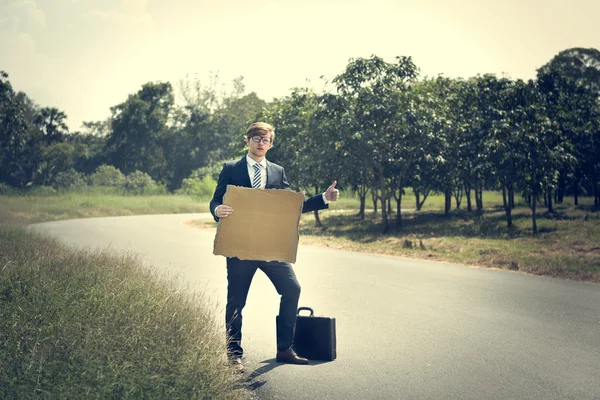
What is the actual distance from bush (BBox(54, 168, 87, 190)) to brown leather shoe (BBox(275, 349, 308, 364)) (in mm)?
49986

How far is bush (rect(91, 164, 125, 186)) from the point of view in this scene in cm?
6003

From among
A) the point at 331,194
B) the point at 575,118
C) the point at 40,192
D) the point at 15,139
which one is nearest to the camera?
the point at 331,194

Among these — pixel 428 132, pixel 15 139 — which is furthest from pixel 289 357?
pixel 15 139

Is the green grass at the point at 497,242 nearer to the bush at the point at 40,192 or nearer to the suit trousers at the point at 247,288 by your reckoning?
the suit trousers at the point at 247,288

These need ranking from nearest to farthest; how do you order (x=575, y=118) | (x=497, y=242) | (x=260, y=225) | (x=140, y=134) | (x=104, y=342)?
1. (x=104, y=342)
2. (x=260, y=225)
3. (x=497, y=242)
4. (x=575, y=118)
5. (x=140, y=134)

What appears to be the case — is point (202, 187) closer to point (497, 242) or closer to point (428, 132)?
point (428, 132)

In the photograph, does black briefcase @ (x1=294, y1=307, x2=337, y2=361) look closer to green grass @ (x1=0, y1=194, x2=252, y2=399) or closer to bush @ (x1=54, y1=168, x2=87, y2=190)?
green grass @ (x1=0, y1=194, x2=252, y2=399)

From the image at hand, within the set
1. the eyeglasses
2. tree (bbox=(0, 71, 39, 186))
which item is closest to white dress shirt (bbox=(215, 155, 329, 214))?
the eyeglasses

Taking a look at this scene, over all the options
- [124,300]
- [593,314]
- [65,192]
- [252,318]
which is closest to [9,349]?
[124,300]

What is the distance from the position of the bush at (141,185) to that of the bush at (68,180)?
185 inches

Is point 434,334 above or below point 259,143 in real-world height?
below

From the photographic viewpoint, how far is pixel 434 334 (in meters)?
7.50

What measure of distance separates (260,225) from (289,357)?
55.3 inches

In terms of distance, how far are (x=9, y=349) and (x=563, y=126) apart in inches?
1245
